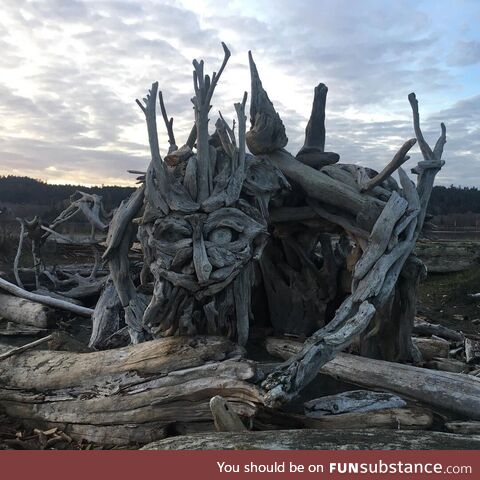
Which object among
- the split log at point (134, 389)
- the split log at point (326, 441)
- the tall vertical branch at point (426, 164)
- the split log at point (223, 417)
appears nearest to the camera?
the split log at point (326, 441)

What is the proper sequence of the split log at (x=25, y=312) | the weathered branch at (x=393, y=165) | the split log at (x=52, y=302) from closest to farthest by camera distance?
the weathered branch at (x=393, y=165), the split log at (x=25, y=312), the split log at (x=52, y=302)

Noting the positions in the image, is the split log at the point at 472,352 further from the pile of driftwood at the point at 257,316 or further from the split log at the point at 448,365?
the pile of driftwood at the point at 257,316

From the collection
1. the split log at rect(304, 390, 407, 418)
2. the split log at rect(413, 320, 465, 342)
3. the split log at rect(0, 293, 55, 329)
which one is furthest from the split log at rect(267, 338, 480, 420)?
the split log at rect(0, 293, 55, 329)

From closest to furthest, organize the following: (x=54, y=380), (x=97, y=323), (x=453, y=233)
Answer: (x=54, y=380) → (x=97, y=323) → (x=453, y=233)

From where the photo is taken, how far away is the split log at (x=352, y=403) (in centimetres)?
409

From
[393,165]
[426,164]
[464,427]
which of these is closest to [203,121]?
[393,165]

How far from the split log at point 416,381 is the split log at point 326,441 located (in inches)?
27.1

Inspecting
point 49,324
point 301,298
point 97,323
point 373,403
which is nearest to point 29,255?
point 49,324

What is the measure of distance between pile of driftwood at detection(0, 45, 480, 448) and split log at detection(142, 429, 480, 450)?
18mm

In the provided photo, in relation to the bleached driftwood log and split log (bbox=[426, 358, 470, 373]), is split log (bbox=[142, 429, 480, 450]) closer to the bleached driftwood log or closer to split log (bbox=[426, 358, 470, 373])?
the bleached driftwood log

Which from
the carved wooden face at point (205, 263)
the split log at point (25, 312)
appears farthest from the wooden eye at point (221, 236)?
the split log at point (25, 312)

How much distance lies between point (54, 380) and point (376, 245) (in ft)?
9.91

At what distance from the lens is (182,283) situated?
169 inches

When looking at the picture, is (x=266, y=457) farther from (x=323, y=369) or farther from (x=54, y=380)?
(x=54, y=380)
